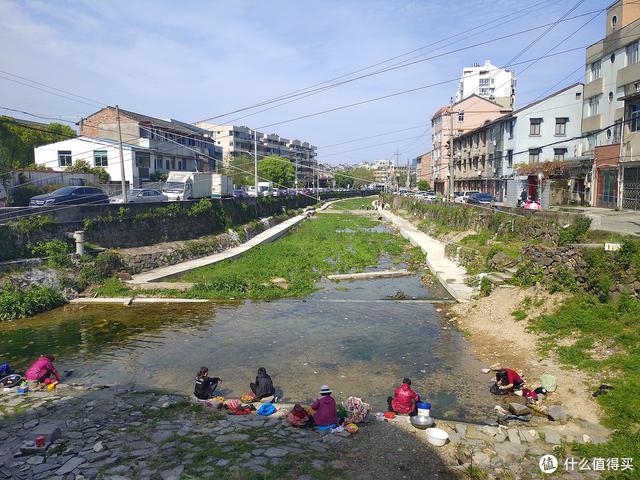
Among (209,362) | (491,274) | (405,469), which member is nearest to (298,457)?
(405,469)

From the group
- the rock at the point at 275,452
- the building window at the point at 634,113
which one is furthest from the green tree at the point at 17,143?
the building window at the point at 634,113

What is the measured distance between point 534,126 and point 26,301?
55347 millimetres

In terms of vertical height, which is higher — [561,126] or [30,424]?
[561,126]

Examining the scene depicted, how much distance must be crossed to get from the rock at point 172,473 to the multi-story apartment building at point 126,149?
38.7 metres

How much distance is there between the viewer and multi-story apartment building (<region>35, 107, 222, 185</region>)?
53344mm

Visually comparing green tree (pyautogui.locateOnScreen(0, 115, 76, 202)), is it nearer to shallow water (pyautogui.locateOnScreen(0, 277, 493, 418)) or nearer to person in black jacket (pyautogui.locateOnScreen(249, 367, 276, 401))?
shallow water (pyautogui.locateOnScreen(0, 277, 493, 418))

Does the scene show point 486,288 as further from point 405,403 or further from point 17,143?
point 17,143

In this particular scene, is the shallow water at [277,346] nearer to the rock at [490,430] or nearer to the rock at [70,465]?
the rock at [490,430]

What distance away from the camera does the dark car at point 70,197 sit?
3122 cm

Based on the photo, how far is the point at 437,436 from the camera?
977 cm

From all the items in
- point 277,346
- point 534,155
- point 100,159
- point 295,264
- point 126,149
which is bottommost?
point 277,346

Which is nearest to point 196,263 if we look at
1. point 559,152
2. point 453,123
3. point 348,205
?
point 559,152

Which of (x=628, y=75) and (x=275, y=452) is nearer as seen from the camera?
(x=275, y=452)

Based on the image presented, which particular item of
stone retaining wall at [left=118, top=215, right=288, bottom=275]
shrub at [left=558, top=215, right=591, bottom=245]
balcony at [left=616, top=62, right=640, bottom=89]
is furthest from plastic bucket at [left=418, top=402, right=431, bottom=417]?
balcony at [left=616, top=62, right=640, bottom=89]
